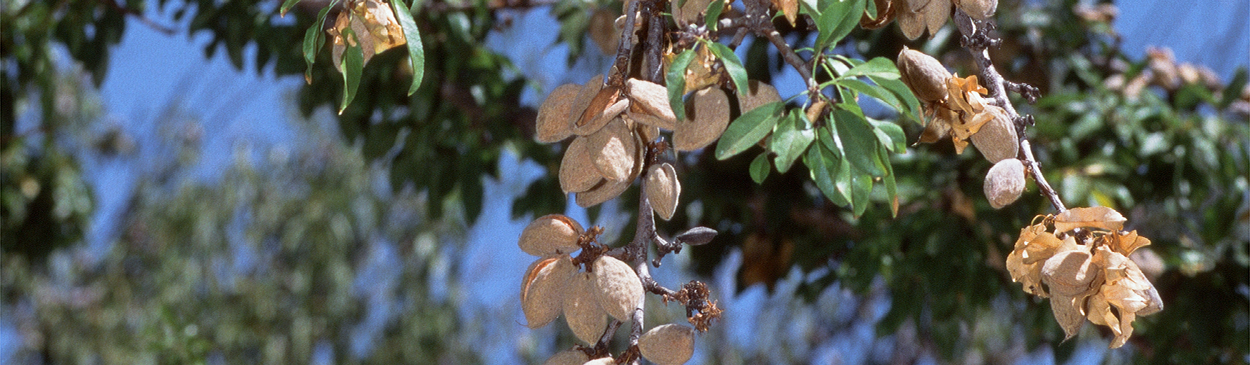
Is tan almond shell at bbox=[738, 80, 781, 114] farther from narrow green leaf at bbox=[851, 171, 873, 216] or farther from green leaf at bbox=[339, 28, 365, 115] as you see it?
green leaf at bbox=[339, 28, 365, 115]

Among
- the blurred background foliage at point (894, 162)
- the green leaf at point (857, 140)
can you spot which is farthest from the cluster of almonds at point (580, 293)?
the blurred background foliage at point (894, 162)

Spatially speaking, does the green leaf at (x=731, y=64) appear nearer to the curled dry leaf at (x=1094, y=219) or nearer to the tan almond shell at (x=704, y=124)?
the tan almond shell at (x=704, y=124)

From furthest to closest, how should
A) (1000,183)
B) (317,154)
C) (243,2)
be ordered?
1. (317,154)
2. (243,2)
3. (1000,183)

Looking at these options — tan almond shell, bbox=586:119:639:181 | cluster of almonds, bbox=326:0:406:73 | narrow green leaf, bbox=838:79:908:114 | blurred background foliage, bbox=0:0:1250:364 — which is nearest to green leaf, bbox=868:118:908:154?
narrow green leaf, bbox=838:79:908:114

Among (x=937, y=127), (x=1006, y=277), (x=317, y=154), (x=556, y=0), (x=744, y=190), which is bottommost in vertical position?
(x=317, y=154)

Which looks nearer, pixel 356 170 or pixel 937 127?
pixel 937 127

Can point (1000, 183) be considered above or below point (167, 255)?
above

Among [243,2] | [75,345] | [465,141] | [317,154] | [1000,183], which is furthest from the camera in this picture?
[317,154]

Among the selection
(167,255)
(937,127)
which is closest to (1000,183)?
(937,127)

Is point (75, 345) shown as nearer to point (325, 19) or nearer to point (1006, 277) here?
point (1006, 277)
